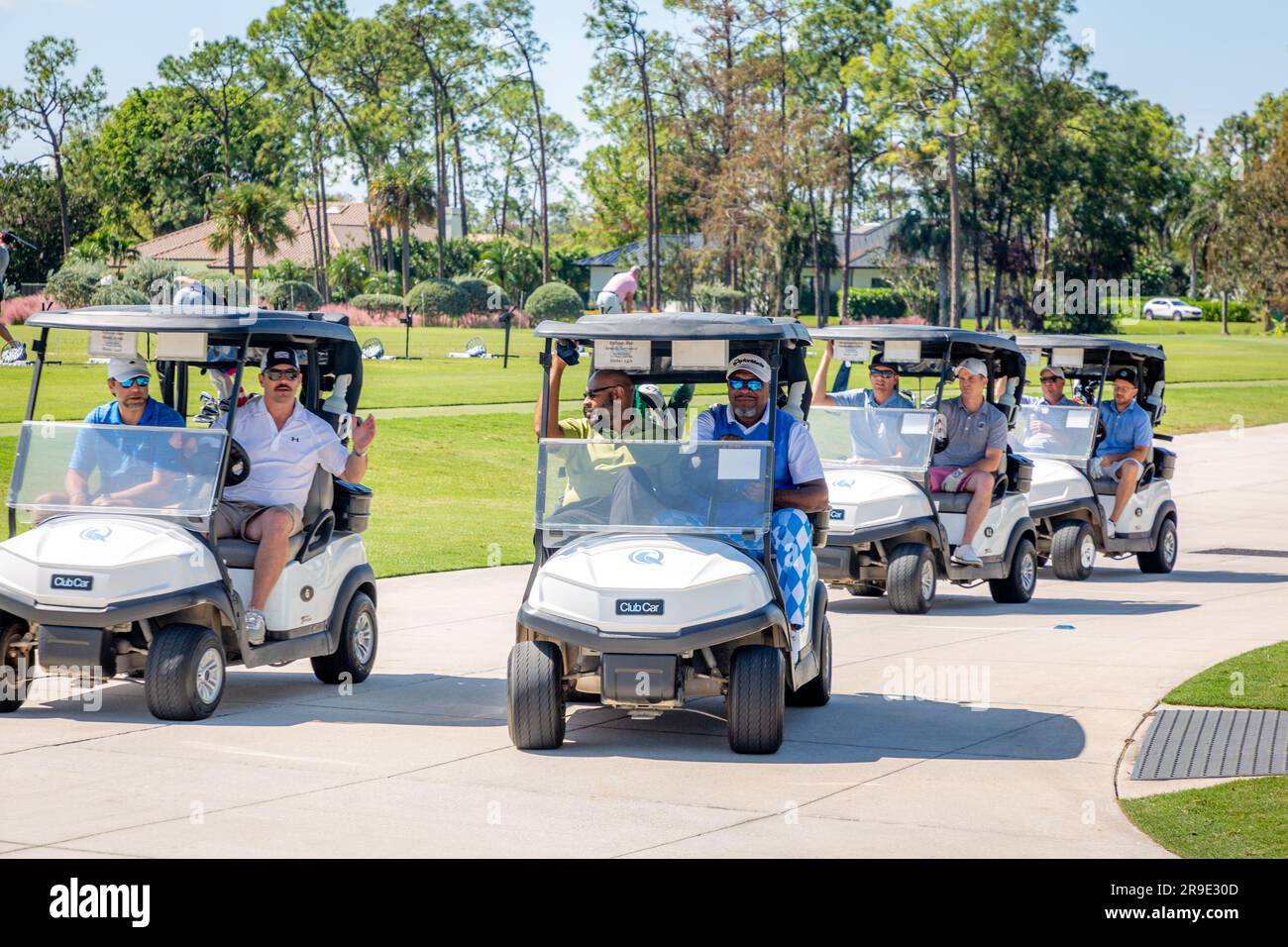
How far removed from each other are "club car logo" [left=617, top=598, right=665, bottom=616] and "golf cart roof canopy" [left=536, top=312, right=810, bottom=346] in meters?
1.34

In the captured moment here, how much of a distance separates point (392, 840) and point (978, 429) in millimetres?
8219

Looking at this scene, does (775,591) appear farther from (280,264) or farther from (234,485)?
(280,264)

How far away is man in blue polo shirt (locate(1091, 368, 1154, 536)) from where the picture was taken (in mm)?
15602

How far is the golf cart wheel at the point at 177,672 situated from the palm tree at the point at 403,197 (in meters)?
62.9

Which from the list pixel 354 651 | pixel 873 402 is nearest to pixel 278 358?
pixel 354 651

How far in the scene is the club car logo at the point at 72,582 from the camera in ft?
26.4

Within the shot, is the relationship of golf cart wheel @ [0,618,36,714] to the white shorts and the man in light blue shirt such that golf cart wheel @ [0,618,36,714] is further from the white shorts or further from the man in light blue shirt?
the man in light blue shirt

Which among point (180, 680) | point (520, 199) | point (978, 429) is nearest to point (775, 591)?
point (180, 680)

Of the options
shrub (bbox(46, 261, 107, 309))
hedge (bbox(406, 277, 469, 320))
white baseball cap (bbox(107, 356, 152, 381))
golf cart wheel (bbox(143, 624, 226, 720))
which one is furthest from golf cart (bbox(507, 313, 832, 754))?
hedge (bbox(406, 277, 469, 320))

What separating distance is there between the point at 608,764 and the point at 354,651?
2.59m

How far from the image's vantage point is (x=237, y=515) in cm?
892

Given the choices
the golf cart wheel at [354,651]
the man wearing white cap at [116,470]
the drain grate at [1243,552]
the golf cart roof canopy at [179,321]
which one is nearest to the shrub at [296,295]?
the drain grate at [1243,552]

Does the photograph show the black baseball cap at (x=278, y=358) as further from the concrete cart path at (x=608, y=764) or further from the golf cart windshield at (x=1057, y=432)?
the golf cart windshield at (x=1057, y=432)
